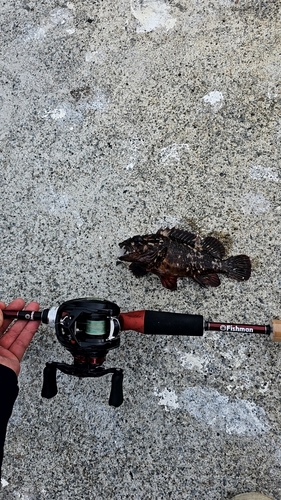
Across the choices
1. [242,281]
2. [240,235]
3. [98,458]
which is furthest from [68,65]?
[98,458]

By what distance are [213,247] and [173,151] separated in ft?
2.48

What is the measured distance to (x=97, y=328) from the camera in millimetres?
2301

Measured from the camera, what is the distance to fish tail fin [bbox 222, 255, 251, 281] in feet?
9.51

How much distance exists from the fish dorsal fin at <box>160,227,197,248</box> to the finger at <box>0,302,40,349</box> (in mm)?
954

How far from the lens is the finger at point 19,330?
9.09 feet

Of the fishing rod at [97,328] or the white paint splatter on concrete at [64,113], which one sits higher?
the white paint splatter on concrete at [64,113]

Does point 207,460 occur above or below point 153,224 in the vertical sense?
below

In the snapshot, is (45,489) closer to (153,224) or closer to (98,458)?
(98,458)

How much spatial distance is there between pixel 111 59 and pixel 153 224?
131 centimetres

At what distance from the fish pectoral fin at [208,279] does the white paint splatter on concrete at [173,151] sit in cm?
87

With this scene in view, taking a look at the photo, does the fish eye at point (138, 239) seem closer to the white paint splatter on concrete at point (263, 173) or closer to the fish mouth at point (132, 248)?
the fish mouth at point (132, 248)

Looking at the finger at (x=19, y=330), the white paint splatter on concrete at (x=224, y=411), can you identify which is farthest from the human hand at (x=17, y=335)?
the white paint splatter on concrete at (x=224, y=411)

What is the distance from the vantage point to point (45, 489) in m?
2.80

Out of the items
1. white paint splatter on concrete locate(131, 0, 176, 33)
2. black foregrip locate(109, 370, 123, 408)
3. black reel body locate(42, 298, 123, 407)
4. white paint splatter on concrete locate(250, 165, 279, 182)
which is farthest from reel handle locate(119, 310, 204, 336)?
white paint splatter on concrete locate(131, 0, 176, 33)
